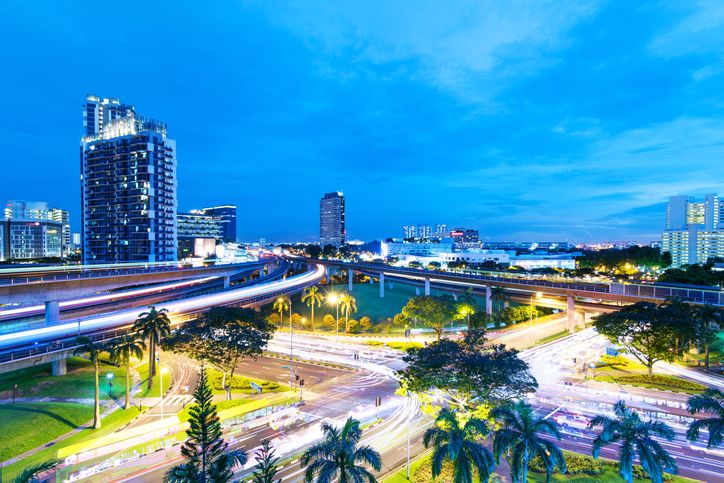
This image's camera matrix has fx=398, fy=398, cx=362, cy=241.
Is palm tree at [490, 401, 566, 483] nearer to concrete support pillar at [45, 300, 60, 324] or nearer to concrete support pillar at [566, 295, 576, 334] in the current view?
concrete support pillar at [566, 295, 576, 334]

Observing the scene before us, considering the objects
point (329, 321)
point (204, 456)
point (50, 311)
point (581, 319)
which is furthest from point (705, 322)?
point (50, 311)

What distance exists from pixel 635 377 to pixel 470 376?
103 feet

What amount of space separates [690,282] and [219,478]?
123451 millimetres

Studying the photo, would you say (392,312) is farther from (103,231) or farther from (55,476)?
(103,231)

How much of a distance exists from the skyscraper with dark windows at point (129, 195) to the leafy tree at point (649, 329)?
13989 centimetres

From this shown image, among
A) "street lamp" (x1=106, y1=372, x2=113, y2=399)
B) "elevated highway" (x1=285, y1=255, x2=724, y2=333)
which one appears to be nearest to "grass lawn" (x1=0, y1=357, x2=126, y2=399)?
"street lamp" (x1=106, y1=372, x2=113, y2=399)

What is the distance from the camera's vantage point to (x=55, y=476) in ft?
87.9

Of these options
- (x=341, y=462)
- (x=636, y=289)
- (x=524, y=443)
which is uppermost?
(x=636, y=289)

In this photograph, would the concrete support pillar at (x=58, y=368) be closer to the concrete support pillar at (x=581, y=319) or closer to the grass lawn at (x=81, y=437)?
the grass lawn at (x=81, y=437)

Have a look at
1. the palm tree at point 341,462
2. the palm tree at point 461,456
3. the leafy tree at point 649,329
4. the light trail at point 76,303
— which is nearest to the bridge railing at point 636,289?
the leafy tree at point 649,329

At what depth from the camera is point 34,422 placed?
115 ft

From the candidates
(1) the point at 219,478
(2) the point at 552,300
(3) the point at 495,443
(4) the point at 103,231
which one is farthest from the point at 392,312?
(4) the point at 103,231

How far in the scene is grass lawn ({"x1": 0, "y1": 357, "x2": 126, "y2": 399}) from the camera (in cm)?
4272

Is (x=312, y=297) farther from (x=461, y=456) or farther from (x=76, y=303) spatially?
(x=461, y=456)
